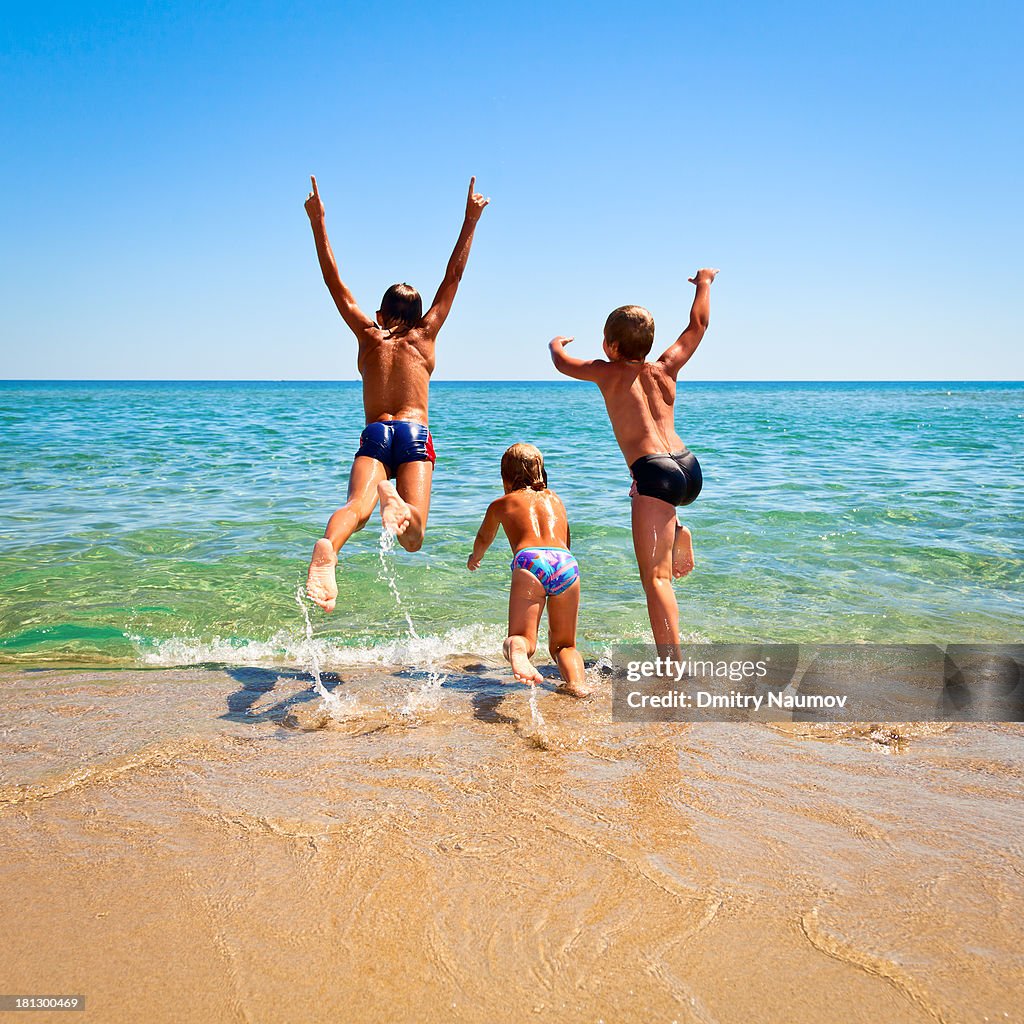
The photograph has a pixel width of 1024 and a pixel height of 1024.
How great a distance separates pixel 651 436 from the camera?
474 cm

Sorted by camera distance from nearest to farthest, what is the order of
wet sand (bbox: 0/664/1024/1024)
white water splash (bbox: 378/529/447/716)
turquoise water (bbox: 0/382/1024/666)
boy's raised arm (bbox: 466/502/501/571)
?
wet sand (bbox: 0/664/1024/1024) → white water splash (bbox: 378/529/447/716) → boy's raised arm (bbox: 466/502/501/571) → turquoise water (bbox: 0/382/1024/666)

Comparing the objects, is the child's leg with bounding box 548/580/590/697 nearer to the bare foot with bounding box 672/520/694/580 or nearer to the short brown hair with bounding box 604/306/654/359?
the bare foot with bounding box 672/520/694/580

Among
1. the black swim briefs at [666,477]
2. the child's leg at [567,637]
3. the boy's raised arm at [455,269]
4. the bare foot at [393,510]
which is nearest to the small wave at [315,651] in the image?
the child's leg at [567,637]

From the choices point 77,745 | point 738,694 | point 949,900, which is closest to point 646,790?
point 949,900

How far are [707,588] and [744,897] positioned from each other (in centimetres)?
509

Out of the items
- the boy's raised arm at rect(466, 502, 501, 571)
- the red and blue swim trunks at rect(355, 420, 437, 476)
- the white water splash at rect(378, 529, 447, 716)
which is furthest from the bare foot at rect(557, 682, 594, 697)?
the red and blue swim trunks at rect(355, 420, 437, 476)

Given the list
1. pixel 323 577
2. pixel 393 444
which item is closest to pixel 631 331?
pixel 393 444

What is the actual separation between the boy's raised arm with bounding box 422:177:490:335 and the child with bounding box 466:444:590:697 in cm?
101

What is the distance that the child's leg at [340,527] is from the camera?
4086 millimetres

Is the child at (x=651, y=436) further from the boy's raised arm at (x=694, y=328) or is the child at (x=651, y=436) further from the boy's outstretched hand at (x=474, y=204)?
the boy's outstretched hand at (x=474, y=204)

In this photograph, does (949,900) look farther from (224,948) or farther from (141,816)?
(141,816)

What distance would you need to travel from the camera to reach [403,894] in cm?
244

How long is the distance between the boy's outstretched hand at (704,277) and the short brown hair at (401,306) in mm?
1718

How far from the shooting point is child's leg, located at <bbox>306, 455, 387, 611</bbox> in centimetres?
409
